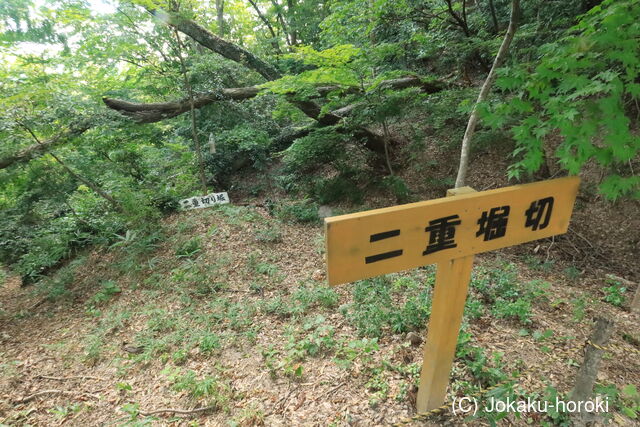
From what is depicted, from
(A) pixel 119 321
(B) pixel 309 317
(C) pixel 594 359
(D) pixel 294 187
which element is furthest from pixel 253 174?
(C) pixel 594 359

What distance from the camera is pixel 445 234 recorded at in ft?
5.04

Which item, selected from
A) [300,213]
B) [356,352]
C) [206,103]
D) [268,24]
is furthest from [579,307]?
[268,24]

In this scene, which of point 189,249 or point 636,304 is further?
point 189,249

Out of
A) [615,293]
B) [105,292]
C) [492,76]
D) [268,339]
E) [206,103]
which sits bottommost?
[105,292]

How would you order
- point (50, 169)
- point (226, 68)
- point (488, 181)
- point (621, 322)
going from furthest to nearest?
point (226, 68) < point (488, 181) < point (50, 169) < point (621, 322)

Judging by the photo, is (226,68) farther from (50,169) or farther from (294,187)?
(50,169)

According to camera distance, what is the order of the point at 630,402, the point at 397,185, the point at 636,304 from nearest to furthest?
the point at 630,402
the point at 636,304
the point at 397,185

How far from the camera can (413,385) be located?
246 cm

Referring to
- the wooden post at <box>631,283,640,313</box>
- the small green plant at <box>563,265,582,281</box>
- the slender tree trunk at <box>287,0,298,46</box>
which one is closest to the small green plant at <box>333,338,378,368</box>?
the wooden post at <box>631,283,640,313</box>

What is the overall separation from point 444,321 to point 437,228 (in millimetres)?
621

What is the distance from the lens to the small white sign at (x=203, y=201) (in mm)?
6929

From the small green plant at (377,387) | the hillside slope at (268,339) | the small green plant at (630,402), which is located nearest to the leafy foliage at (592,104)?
the small green plant at (630,402)

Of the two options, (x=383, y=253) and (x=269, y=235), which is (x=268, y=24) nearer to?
(x=269, y=235)

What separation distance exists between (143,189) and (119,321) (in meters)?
3.91
